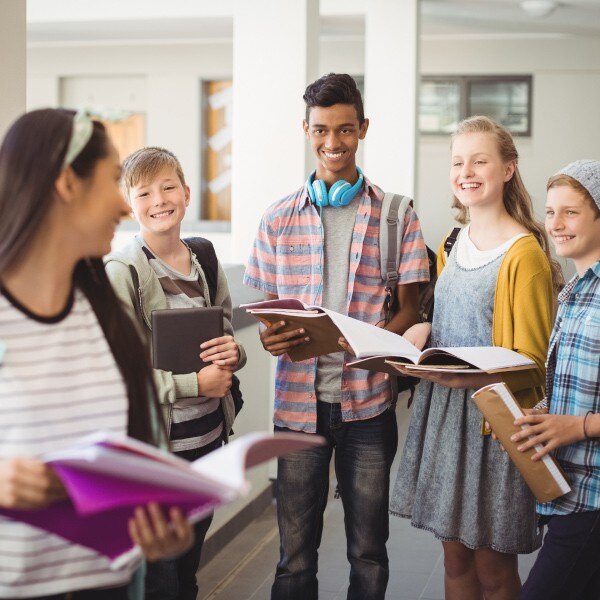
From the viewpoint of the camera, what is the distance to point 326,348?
99.5 inches

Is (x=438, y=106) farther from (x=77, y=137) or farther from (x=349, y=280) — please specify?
(x=77, y=137)

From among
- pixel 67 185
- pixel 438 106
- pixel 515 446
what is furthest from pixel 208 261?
pixel 438 106

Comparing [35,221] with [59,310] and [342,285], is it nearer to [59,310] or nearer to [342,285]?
[59,310]

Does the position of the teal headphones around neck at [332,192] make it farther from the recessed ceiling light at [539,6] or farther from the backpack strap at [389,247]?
the recessed ceiling light at [539,6]

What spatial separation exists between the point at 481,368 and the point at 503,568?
73cm

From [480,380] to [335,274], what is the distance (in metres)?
0.54

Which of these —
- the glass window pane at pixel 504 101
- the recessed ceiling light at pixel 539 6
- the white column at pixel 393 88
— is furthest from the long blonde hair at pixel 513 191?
the glass window pane at pixel 504 101

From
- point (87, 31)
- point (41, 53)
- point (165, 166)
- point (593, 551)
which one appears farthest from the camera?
point (41, 53)

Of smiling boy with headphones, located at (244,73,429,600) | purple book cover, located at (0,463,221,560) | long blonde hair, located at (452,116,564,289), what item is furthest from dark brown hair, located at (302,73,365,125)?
purple book cover, located at (0,463,221,560)

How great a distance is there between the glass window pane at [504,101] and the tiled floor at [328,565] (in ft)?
26.3

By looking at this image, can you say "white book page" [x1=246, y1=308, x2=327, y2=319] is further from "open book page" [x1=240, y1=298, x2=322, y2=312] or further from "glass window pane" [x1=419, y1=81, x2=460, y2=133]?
"glass window pane" [x1=419, y1=81, x2=460, y2=133]

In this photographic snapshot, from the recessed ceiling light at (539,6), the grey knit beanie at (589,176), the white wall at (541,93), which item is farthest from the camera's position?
the white wall at (541,93)

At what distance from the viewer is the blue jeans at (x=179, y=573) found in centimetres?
249

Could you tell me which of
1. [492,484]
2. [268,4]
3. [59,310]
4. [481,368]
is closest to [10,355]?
[59,310]
